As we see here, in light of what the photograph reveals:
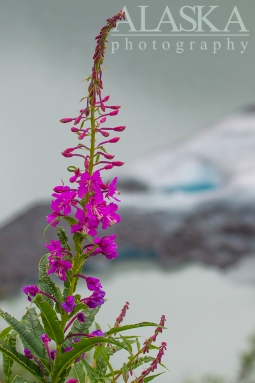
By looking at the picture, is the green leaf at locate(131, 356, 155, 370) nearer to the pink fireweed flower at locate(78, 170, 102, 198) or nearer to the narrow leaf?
the narrow leaf

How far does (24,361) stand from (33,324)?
60 mm

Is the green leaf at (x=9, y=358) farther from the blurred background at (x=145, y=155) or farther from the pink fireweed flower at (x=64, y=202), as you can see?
the blurred background at (x=145, y=155)

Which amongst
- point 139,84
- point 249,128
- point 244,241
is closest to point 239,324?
point 244,241

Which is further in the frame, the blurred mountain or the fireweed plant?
the blurred mountain

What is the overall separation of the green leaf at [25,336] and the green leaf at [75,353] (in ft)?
0.12

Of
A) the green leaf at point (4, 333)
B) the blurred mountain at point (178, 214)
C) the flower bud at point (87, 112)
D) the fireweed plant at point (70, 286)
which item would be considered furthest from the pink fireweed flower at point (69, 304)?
the blurred mountain at point (178, 214)

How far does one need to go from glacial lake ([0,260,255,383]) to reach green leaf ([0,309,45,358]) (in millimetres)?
2712

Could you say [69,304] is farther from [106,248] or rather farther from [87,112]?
[87,112]

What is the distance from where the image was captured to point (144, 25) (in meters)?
3.80

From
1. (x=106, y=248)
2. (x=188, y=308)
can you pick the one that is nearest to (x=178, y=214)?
(x=188, y=308)

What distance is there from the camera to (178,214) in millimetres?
4000

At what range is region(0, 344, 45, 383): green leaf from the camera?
0.88 meters

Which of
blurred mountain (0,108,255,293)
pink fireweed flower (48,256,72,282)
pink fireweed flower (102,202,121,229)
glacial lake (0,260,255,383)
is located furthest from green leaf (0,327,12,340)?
blurred mountain (0,108,255,293)

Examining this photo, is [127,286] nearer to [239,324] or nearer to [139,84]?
[239,324]
